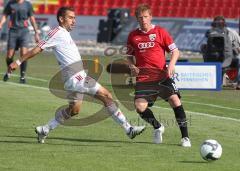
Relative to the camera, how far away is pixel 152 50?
40.0ft

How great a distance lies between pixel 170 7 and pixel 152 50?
110 ft

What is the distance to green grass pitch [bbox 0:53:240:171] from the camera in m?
10.3

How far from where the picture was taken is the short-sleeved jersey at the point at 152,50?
12.2 meters

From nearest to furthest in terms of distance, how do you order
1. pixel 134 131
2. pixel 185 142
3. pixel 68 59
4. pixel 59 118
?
pixel 185 142 < pixel 68 59 < pixel 134 131 < pixel 59 118

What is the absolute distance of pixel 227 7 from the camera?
143ft

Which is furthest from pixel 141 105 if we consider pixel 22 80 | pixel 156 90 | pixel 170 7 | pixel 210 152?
pixel 170 7

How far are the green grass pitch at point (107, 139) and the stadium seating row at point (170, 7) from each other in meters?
24.3

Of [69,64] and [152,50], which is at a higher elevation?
[152,50]

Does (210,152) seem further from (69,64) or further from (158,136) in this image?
(69,64)

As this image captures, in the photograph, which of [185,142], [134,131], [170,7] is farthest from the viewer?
[170,7]

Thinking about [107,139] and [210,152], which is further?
[107,139]

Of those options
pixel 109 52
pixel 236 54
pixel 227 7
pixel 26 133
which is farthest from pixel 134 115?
pixel 227 7

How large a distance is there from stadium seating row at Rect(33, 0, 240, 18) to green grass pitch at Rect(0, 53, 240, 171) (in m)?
24.3

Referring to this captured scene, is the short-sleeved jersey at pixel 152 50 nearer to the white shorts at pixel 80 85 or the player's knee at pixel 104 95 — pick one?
the player's knee at pixel 104 95
